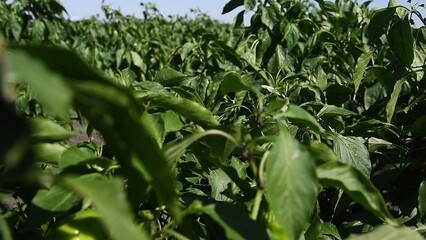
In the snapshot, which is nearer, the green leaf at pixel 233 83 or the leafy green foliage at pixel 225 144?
the leafy green foliage at pixel 225 144

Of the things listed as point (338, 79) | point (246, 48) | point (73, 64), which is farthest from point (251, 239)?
point (246, 48)

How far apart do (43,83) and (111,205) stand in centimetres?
10

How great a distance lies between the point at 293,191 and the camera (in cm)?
60

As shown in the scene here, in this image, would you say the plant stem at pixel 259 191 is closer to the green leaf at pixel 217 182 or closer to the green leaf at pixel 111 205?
the green leaf at pixel 111 205

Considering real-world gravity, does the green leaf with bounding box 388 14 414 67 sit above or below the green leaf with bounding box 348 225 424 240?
below

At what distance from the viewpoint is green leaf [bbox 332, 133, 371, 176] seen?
3.93ft

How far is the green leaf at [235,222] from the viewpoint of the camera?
0.62 m

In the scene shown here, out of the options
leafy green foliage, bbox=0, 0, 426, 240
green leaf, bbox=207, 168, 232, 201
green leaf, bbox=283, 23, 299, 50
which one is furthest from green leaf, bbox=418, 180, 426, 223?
green leaf, bbox=283, 23, 299, 50

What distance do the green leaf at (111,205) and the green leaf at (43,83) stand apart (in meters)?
0.08

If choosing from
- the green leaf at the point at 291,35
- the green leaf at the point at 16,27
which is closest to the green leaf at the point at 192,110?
the green leaf at the point at 291,35

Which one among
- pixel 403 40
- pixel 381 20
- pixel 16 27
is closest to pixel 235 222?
pixel 403 40

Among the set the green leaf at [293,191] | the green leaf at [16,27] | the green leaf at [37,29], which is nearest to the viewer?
the green leaf at [293,191]

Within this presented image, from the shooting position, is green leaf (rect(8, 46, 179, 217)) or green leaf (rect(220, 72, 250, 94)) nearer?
green leaf (rect(8, 46, 179, 217))

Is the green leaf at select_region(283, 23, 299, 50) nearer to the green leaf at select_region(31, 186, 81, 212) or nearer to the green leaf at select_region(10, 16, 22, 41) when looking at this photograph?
the green leaf at select_region(31, 186, 81, 212)
